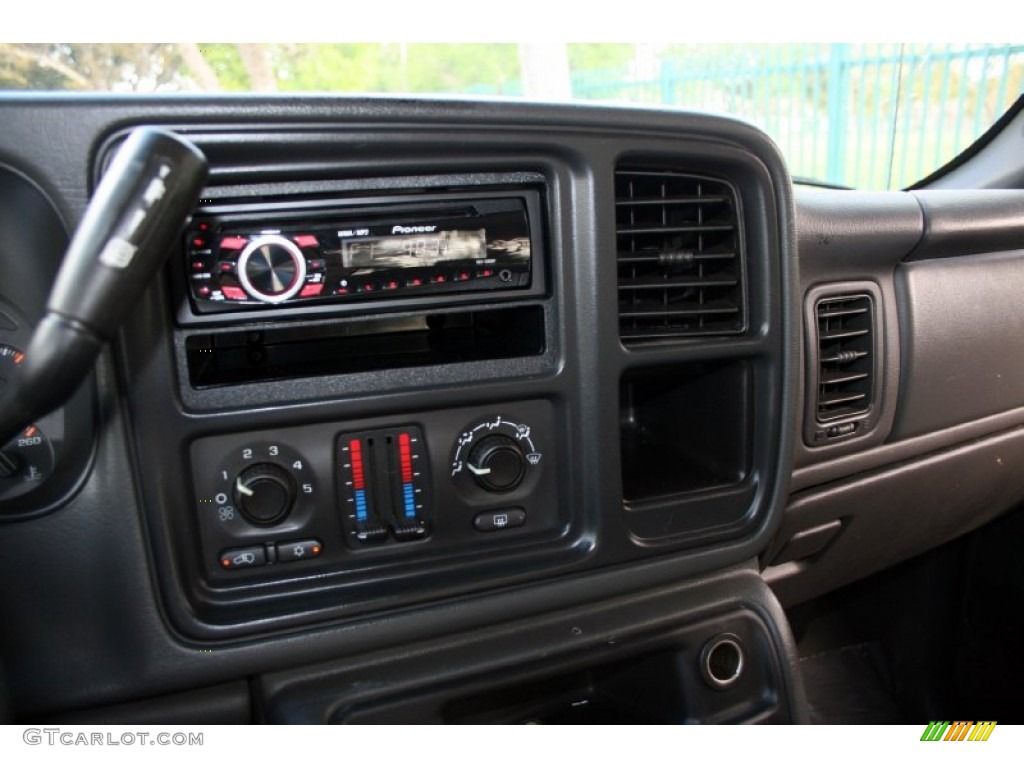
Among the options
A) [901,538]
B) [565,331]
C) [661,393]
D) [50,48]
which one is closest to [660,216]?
[565,331]

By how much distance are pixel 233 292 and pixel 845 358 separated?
0.89 meters

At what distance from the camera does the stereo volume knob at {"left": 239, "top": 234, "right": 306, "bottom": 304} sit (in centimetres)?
77

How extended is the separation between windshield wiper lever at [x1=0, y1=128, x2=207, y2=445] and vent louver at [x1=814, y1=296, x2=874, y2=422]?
93cm

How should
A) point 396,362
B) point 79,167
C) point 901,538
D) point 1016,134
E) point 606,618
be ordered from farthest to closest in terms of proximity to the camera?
point 1016,134 < point 901,538 < point 606,618 < point 396,362 < point 79,167

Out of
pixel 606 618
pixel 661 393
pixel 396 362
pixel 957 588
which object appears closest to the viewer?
pixel 396 362

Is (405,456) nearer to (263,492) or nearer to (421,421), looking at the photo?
(421,421)

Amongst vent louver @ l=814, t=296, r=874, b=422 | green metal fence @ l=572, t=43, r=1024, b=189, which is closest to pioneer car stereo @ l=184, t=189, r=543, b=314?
vent louver @ l=814, t=296, r=874, b=422

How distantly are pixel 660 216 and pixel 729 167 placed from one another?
3.9 inches

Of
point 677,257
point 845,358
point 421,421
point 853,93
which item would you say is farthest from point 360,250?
point 853,93

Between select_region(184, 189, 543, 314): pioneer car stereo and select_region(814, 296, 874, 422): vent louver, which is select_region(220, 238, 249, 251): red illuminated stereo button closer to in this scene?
select_region(184, 189, 543, 314): pioneer car stereo

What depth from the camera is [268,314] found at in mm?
784

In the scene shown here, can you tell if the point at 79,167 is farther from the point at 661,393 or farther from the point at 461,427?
the point at 661,393

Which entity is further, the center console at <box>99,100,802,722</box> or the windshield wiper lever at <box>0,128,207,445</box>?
the center console at <box>99,100,802,722</box>

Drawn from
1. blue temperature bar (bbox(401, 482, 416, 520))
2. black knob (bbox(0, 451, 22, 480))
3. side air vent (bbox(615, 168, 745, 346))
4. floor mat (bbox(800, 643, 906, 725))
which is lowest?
floor mat (bbox(800, 643, 906, 725))
